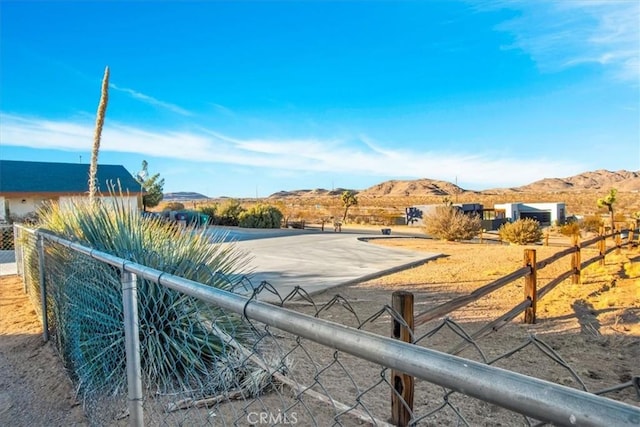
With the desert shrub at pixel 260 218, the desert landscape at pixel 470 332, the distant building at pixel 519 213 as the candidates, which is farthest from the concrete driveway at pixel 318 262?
the distant building at pixel 519 213

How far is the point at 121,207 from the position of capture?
16.0ft

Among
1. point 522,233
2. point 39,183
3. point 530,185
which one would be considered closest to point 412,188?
point 530,185

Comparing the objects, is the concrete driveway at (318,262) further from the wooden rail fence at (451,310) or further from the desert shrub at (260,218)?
the desert shrub at (260,218)

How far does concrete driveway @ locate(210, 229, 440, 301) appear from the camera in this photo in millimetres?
9766

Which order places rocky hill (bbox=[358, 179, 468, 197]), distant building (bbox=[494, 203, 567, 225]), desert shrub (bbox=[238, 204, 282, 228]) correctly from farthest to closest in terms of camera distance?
rocky hill (bbox=[358, 179, 468, 197]) → distant building (bbox=[494, 203, 567, 225]) → desert shrub (bbox=[238, 204, 282, 228])

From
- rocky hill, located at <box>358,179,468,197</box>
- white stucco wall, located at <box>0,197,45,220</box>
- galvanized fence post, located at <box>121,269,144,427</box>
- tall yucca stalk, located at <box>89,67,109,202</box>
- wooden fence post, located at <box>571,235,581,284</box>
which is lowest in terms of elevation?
wooden fence post, located at <box>571,235,581,284</box>

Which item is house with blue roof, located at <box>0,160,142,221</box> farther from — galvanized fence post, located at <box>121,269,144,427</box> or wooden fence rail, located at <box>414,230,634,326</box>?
galvanized fence post, located at <box>121,269,144,427</box>

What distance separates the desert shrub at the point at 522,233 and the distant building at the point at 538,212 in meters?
26.4

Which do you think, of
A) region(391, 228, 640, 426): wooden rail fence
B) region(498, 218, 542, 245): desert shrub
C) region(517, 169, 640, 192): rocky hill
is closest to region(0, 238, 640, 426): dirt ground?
region(391, 228, 640, 426): wooden rail fence

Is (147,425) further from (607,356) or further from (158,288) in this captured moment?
(607,356)

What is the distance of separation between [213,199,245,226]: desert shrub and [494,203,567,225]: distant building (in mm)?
30037

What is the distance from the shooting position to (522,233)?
20984 millimetres

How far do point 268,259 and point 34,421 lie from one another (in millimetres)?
10000

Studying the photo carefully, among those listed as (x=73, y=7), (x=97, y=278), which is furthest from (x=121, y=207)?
(x=73, y=7)
